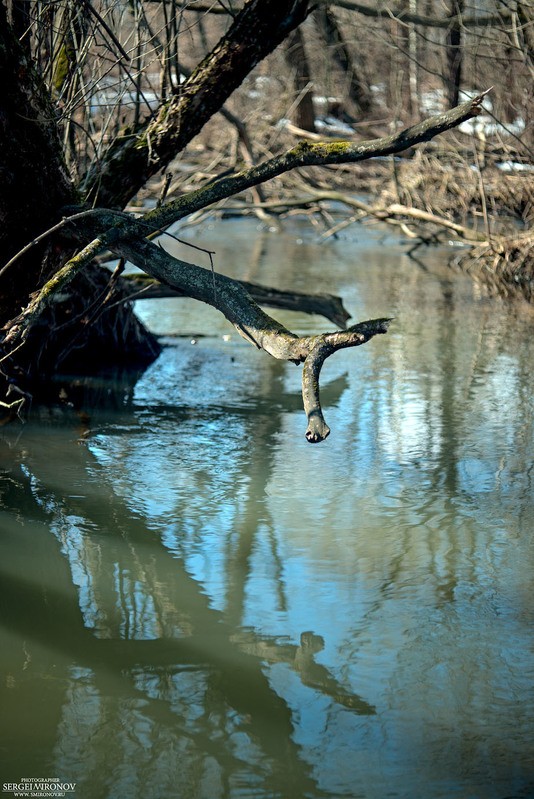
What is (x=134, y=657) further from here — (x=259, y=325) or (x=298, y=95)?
(x=298, y=95)

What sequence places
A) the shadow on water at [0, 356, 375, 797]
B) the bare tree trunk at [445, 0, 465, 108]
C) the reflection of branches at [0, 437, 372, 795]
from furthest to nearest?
the bare tree trunk at [445, 0, 465, 108] < the reflection of branches at [0, 437, 372, 795] < the shadow on water at [0, 356, 375, 797]

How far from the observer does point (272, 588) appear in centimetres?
400

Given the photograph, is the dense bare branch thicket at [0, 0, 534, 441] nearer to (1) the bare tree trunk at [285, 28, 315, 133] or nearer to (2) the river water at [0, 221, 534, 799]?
(2) the river water at [0, 221, 534, 799]

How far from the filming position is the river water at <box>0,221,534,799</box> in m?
2.91

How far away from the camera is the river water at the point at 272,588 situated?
2906mm

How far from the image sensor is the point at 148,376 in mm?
7461

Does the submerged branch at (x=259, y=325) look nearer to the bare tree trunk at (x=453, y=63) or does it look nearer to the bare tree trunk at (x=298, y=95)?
the bare tree trunk at (x=453, y=63)

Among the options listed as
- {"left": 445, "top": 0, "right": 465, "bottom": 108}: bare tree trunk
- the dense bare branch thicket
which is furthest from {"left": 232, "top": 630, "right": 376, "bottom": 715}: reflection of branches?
{"left": 445, "top": 0, "right": 465, "bottom": 108}: bare tree trunk

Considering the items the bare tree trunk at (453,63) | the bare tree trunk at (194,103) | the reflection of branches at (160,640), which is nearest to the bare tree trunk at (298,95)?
the bare tree trunk at (453,63)

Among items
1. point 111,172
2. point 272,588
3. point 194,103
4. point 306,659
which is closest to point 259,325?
point 272,588

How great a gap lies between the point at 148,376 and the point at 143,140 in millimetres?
1958

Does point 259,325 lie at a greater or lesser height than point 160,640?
greater

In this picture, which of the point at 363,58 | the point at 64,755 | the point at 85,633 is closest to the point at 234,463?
the point at 85,633

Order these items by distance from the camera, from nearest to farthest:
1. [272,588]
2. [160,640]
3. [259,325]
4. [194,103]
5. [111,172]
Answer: [160,640] → [272,588] → [259,325] → [194,103] → [111,172]
